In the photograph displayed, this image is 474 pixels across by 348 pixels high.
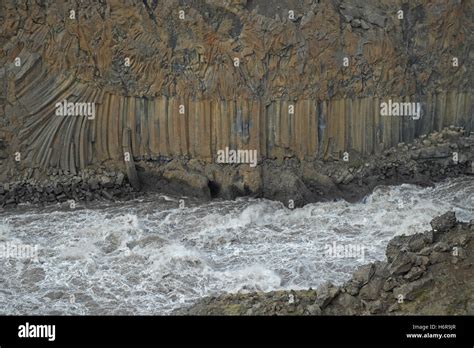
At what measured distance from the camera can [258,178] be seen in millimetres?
20438

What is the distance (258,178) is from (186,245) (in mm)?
3811

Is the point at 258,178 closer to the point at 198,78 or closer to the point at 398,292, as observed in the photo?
the point at 198,78

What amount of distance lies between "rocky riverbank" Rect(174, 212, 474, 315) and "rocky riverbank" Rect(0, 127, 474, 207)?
24.4ft

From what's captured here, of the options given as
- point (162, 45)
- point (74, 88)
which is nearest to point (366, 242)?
point (162, 45)

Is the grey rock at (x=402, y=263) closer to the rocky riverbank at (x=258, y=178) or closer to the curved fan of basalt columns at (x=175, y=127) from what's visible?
the rocky riverbank at (x=258, y=178)

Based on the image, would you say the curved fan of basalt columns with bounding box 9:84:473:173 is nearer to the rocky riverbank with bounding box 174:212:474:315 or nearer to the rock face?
the rock face

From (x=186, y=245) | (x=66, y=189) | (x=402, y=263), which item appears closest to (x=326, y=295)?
(x=402, y=263)

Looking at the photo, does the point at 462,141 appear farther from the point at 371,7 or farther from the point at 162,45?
the point at 162,45

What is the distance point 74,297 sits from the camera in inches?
585

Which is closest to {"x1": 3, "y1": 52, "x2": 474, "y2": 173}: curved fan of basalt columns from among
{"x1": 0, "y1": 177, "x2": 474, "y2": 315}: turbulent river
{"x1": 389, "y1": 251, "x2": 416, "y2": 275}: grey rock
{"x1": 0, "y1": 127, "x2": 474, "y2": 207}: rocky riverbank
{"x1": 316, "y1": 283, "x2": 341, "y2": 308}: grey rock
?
{"x1": 0, "y1": 127, "x2": 474, "y2": 207}: rocky riverbank

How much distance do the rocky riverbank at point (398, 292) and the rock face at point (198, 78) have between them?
840cm

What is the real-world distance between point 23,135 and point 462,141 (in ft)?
44.0

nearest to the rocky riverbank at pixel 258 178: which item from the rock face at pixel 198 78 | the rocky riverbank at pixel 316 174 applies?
the rocky riverbank at pixel 316 174

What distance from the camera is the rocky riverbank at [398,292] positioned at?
38.3 ft
